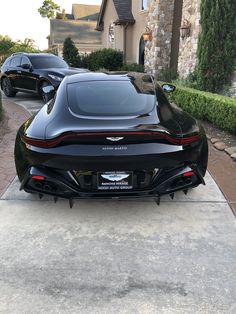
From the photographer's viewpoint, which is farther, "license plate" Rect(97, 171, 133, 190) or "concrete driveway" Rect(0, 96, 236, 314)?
"license plate" Rect(97, 171, 133, 190)

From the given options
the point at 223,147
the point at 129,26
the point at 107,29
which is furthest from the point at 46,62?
the point at 107,29

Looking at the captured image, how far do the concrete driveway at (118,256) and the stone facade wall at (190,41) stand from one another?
8370 millimetres

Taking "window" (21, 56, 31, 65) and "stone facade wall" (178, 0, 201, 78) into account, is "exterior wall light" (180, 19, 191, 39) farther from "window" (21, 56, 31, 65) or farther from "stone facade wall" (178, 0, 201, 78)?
"window" (21, 56, 31, 65)

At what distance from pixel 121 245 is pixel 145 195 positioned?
529 millimetres

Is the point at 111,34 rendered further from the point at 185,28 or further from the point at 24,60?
the point at 24,60

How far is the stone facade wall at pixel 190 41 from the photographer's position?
455 inches

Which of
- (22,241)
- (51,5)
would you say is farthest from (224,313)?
(51,5)

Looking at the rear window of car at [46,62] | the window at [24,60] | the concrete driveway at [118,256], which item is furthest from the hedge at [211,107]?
the window at [24,60]

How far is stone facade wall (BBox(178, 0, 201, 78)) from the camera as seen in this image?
37.9ft

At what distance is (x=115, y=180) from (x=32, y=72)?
8.87 m

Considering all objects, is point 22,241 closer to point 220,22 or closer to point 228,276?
point 228,276

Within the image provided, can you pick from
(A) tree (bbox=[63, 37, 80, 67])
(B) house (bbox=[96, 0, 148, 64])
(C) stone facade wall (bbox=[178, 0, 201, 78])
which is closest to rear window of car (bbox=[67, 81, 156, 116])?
(C) stone facade wall (bbox=[178, 0, 201, 78])

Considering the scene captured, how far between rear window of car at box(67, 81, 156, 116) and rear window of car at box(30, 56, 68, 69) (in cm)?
774

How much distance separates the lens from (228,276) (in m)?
2.97
